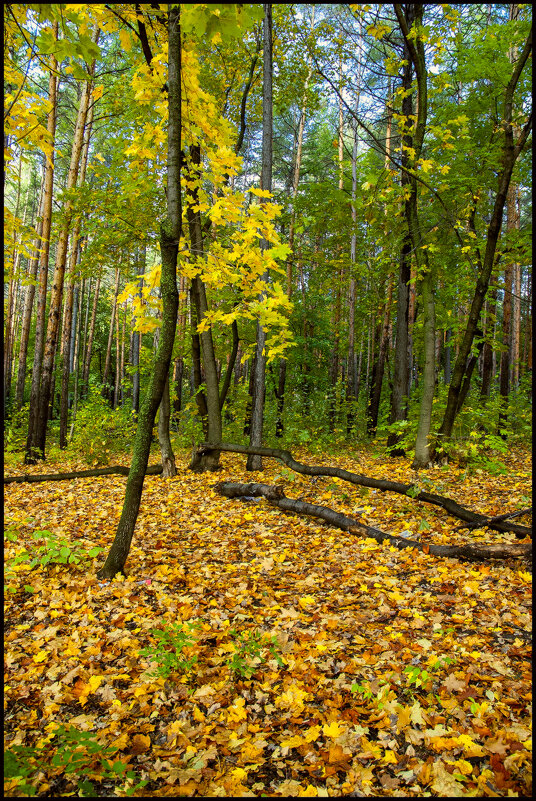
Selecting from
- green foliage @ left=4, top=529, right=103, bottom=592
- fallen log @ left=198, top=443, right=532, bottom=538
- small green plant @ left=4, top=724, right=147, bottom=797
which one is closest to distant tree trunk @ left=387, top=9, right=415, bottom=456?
fallen log @ left=198, top=443, right=532, bottom=538

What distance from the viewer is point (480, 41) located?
775 cm

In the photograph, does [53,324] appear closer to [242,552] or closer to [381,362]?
[242,552]

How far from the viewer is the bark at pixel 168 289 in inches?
142

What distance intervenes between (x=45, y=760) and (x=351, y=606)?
7.89 feet

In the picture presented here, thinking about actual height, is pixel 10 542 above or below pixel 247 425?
below

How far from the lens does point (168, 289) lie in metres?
3.79

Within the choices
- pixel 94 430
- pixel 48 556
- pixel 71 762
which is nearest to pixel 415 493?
pixel 48 556

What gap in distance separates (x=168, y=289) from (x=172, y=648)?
115 inches

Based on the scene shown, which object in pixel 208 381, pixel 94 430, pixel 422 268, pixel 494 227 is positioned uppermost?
pixel 494 227

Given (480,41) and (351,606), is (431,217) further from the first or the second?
(351,606)

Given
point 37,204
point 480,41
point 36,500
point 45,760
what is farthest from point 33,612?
point 37,204

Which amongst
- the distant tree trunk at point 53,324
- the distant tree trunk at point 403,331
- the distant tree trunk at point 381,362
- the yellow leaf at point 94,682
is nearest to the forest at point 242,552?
the yellow leaf at point 94,682

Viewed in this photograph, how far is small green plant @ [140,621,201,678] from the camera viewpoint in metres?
2.80

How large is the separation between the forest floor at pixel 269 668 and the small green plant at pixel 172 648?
0.07 ft
